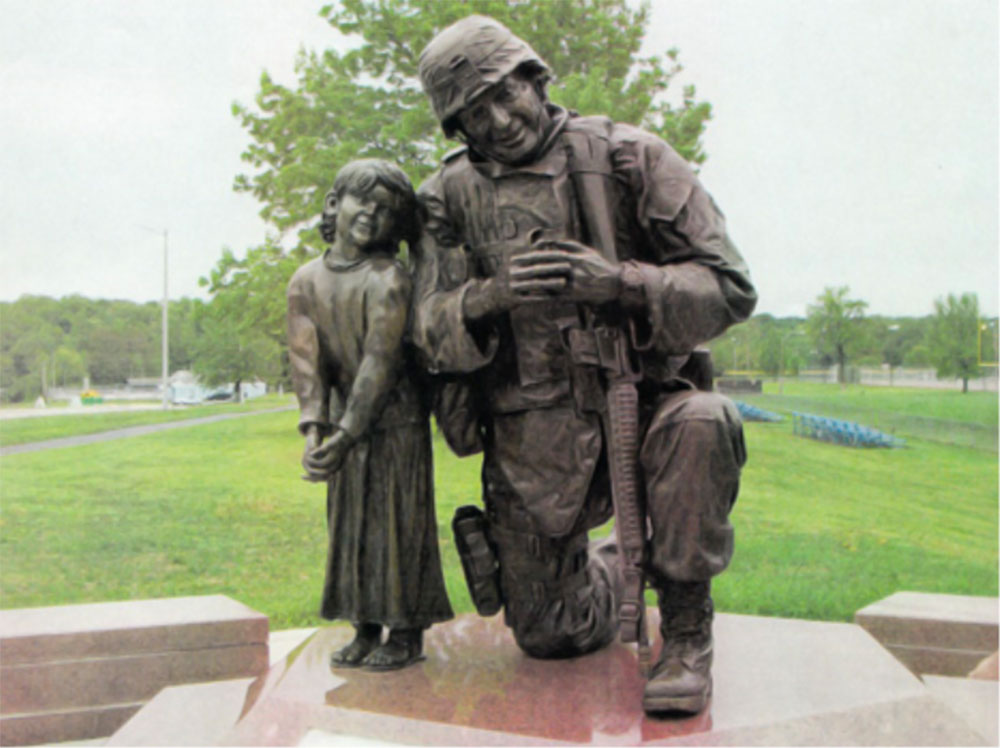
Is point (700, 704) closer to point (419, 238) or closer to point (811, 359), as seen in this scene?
point (419, 238)

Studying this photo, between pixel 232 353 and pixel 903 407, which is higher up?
pixel 232 353

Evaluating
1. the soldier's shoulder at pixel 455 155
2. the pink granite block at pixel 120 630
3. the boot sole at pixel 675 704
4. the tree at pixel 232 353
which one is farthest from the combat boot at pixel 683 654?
the tree at pixel 232 353

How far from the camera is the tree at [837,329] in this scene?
282 inches

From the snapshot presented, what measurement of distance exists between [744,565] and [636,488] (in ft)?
14.7

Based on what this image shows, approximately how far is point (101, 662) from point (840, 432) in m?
5.75

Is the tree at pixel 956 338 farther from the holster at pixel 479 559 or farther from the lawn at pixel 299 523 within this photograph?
the holster at pixel 479 559

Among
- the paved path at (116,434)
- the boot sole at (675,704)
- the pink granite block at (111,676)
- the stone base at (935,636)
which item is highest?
the paved path at (116,434)

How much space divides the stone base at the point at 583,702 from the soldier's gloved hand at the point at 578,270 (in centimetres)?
107

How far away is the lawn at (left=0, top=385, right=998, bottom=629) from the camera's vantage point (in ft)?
20.7

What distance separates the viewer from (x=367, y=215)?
2.70 metres

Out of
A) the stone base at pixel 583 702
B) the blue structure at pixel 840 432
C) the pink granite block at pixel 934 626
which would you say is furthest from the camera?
the blue structure at pixel 840 432

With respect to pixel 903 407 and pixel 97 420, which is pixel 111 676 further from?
pixel 903 407

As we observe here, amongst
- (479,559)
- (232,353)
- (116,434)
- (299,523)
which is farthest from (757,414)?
(116,434)

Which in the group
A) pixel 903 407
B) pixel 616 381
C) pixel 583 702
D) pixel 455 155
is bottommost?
pixel 583 702
